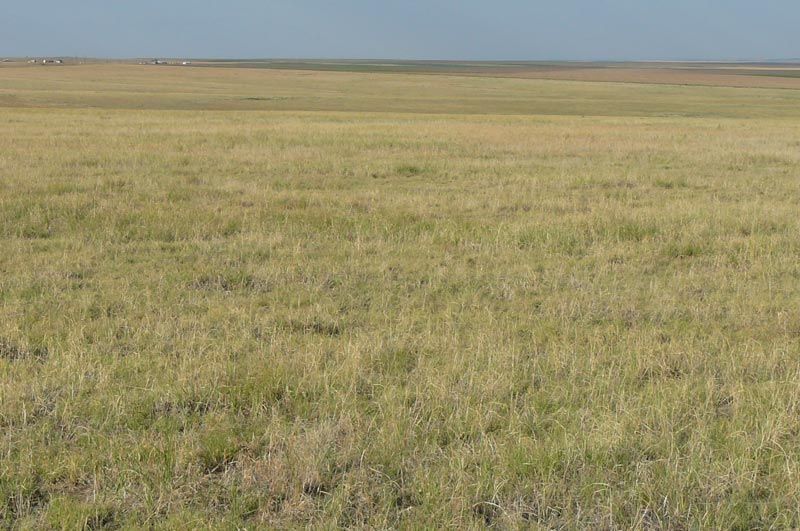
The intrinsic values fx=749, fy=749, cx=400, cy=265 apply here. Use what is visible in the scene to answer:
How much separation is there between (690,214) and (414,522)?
10.6 m

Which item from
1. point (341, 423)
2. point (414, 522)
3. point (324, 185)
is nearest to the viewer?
point (414, 522)

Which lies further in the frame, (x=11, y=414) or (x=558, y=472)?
(x=11, y=414)

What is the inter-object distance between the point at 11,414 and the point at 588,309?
5.23m

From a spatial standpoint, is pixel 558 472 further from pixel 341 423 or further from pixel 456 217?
pixel 456 217

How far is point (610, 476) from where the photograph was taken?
13.9ft

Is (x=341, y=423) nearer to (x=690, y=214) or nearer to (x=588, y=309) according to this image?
(x=588, y=309)

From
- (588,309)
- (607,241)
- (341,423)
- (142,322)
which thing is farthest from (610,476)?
(607,241)

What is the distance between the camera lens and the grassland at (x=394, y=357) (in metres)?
4.07

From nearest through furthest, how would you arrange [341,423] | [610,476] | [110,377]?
[610,476] → [341,423] → [110,377]

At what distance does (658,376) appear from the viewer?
18.9 feet

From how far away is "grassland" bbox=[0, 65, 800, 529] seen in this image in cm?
407

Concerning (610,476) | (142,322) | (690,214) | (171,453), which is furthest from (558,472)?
(690,214)

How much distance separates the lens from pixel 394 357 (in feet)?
19.9

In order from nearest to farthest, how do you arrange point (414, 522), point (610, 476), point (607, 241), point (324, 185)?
point (414, 522) → point (610, 476) → point (607, 241) → point (324, 185)
